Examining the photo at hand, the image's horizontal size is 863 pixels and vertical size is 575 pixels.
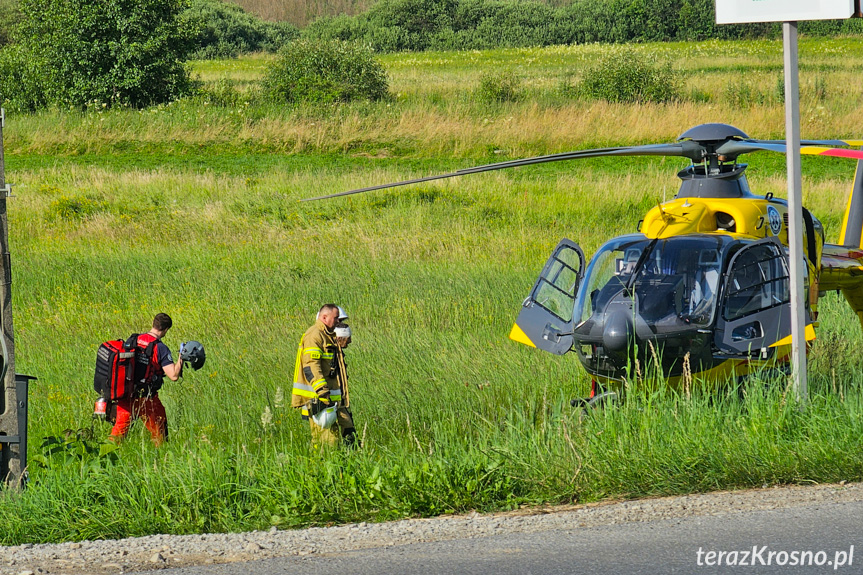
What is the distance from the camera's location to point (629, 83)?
35.7 meters

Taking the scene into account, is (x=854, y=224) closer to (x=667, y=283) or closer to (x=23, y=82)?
(x=667, y=283)

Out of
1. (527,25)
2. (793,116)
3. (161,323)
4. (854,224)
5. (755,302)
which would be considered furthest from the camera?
(527,25)

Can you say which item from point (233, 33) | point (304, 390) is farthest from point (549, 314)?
point (233, 33)

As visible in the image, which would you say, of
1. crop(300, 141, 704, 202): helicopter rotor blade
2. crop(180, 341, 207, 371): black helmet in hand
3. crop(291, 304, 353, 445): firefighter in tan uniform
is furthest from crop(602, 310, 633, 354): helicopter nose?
crop(180, 341, 207, 371): black helmet in hand

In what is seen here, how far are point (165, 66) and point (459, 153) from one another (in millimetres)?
13897

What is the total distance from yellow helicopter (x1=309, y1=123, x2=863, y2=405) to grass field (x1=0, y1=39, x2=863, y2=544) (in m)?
0.38

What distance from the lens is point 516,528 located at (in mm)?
4875

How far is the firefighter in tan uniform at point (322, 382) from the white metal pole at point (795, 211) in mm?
3298

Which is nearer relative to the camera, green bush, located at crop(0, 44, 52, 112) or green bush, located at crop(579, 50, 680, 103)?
green bush, located at crop(579, 50, 680, 103)

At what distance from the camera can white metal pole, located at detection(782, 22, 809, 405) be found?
6047 millimetres

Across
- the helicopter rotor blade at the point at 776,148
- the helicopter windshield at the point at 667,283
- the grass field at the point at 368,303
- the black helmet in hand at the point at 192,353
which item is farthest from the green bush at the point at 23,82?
the helicopter windshield at the point at 667,283

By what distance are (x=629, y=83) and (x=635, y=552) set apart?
33.1 metres

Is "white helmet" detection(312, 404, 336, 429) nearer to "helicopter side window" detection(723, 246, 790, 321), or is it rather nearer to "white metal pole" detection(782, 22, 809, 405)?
"helicopter side window" detection(723, 246, 790, 321)

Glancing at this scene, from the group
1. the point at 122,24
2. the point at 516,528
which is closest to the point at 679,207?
the point at 516,528
